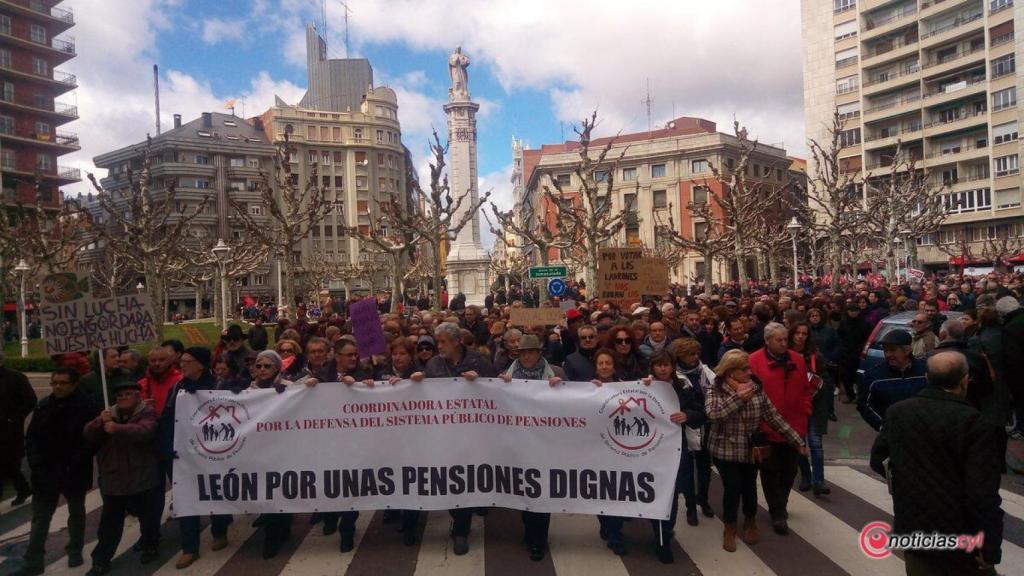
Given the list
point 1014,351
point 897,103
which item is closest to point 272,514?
point 1014,351

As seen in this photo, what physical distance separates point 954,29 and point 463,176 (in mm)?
38888

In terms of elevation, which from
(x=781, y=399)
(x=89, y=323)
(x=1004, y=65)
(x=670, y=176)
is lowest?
(x=781, y=399)

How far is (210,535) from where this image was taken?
646 centimetres

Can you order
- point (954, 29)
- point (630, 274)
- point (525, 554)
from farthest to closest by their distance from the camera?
point (954, 29)
point (630, 274)
point (525, 554)

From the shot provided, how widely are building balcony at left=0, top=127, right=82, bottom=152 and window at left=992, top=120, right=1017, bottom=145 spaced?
233 feet

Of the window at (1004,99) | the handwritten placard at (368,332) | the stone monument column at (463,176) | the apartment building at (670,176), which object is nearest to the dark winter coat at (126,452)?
the handwritten placard at (368,332)

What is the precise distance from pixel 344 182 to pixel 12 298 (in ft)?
131

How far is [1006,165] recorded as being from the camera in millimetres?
50062

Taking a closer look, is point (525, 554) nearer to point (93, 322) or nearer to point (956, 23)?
point (93, 322)

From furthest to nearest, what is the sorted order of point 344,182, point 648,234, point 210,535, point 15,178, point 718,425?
1. point 344,182
2. point 648,234
3. point 15,178
4. point 210,535
5. point 718,425

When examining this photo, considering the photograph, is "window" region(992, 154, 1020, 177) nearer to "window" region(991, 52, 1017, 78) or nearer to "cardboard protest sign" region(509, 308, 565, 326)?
"window" region(991, 52, 1017, 78)

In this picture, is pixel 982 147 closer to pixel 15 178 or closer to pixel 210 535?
pixel 210 535

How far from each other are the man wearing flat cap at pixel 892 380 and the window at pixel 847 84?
61.5 m

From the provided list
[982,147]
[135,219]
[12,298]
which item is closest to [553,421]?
→ [135,219]
